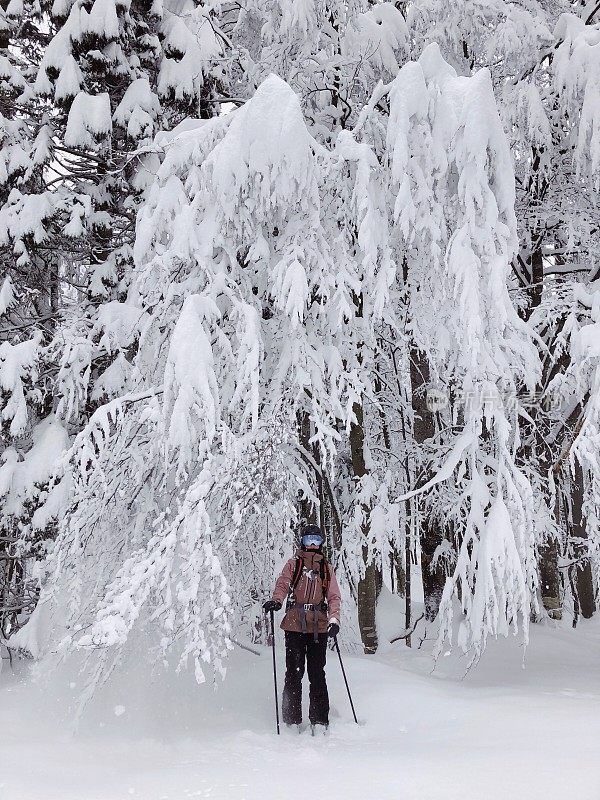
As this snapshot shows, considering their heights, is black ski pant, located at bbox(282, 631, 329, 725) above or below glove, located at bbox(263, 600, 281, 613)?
below

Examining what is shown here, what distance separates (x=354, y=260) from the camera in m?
6.18

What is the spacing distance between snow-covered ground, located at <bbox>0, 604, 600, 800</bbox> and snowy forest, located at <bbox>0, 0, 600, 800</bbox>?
0.31 metres

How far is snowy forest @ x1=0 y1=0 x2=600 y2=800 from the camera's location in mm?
5297

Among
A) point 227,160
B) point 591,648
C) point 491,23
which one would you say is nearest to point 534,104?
point 491,23

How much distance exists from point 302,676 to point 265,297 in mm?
3356

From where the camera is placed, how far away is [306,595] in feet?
19.6

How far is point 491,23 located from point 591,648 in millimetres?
8414

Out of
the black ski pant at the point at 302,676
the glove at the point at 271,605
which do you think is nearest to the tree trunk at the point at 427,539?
the black ski pant at the point at 302,676

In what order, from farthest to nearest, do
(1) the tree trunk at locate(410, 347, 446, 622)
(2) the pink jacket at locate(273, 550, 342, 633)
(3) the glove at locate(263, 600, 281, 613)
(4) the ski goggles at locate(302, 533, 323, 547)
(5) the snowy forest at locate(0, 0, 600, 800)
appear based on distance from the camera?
(1) the tree trunk at locate(410, 347, 446, 622) < (4) the ski goggles at locate(302, 533, 323, 547) < (2) the pink jacket at locate(273, 550, 342, 633) < (3) the glove at locate(263, 600, 281, 613) < (5) the snowy forest at locate(0, 0, 600, 800)

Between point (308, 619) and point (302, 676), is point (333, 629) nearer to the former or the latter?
point (308, 619)

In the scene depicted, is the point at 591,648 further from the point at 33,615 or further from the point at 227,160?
the point at 227,160

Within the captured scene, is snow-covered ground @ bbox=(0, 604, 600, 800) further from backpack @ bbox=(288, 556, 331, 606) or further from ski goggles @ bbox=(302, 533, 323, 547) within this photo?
ski goggles @ bbox=(302, 533, 323, 547)

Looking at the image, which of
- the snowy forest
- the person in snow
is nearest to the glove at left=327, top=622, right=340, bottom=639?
the person in snow

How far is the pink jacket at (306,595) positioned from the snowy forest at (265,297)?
0.30 m
